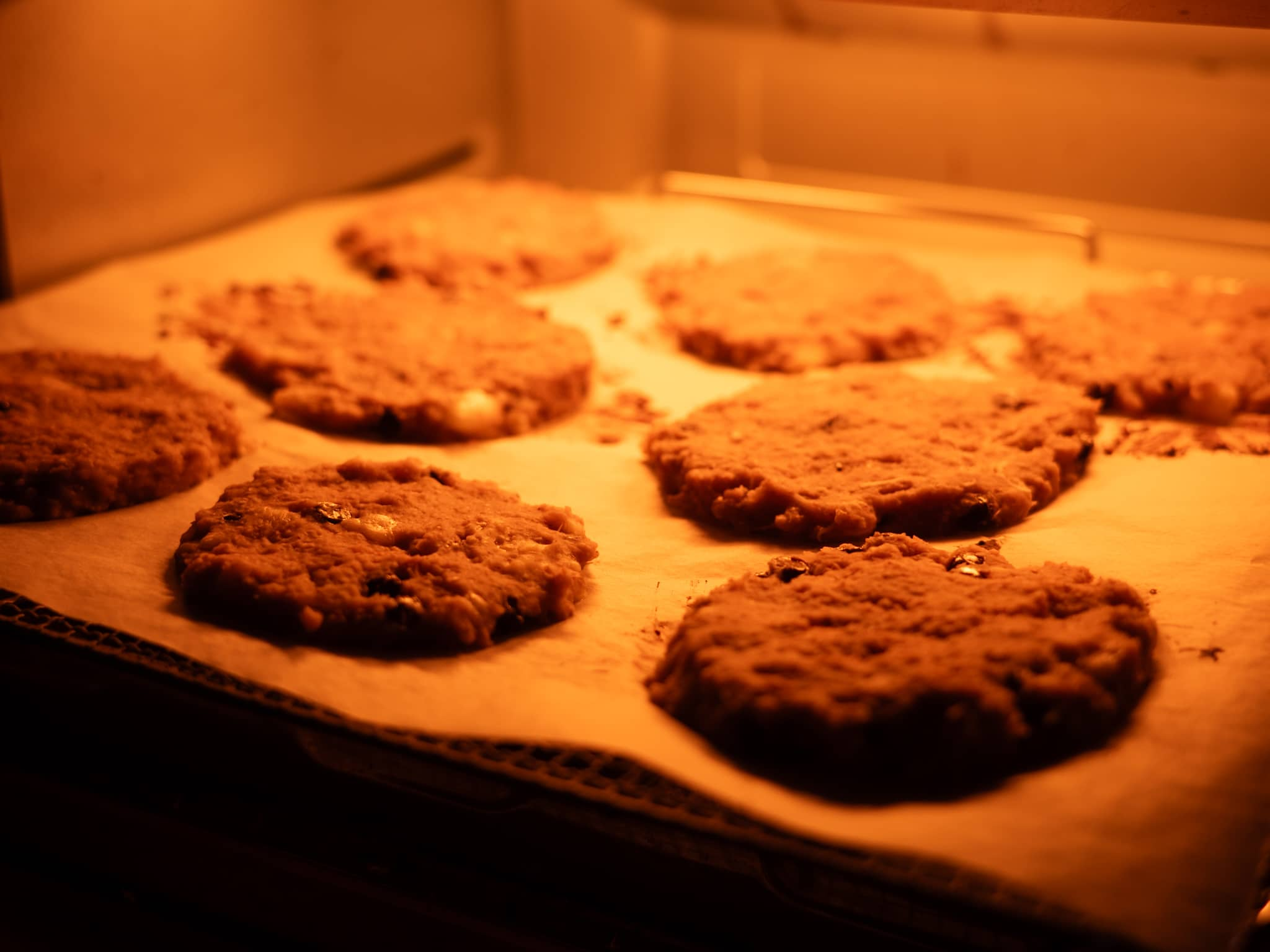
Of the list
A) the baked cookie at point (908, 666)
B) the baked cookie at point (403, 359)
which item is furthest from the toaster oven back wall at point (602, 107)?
the baked cookie at point (908, 666)

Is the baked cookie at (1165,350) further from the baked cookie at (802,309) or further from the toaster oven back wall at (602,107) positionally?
the toaster oven back wall at (602,107)

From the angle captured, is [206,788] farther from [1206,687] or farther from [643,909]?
[1206,687]

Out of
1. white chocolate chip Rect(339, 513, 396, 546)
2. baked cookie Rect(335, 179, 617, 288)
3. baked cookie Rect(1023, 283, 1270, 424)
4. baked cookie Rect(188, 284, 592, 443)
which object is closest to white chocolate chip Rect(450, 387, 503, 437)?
baked cookie Rect(188, 284, 592, 443)

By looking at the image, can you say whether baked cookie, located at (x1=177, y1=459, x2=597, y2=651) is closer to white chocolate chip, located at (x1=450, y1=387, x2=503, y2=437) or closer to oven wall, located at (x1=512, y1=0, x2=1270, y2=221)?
white chocolate chip, located at (x1=450, y1=387, x2=503, y2=437)

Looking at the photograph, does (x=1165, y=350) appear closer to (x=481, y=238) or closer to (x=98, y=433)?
(x=481, y=238)

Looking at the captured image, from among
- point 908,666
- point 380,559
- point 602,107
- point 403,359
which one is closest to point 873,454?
point 908,666

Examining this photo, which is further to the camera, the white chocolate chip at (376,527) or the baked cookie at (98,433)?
the baked cookie at (98,433)

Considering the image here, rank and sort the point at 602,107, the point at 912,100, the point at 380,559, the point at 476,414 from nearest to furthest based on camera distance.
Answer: the point at 380,559 < the point at 476,414 < the point at 912,100 < the point at 602,107

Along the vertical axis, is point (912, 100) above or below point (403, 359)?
above
